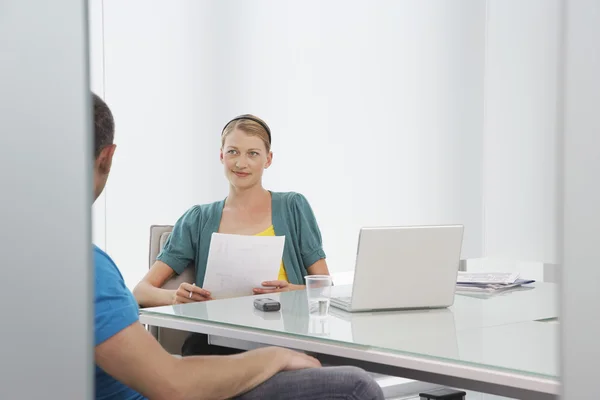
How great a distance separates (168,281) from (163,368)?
1400 millimetres

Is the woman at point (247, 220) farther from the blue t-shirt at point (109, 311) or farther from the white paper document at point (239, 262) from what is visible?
the blue t-shirt at point (109, 311)

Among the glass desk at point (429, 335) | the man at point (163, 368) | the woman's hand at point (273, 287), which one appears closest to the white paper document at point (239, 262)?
the woman's hand at point (273, 287)

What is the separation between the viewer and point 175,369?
4.33ft

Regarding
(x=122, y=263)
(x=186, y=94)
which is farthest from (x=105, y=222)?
(x=186, y=94)

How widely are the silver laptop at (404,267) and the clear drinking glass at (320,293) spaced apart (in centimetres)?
7

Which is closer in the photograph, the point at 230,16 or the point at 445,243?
the point at 445,243

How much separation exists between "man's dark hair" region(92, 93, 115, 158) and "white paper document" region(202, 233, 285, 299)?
106cm

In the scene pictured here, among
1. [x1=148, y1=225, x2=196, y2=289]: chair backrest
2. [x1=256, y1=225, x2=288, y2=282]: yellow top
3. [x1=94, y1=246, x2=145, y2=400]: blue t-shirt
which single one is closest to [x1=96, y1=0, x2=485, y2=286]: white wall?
[x1=148, y1=225, x2=196, y2=289]: chair backrest

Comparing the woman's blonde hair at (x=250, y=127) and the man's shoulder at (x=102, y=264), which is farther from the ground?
the woman's blonde hair at (x=250, y=127)

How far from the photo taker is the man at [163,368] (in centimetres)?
128

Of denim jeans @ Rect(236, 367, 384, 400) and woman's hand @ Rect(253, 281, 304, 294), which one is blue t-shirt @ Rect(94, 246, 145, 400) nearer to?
denim jeans @ Rect(236, 367, 384, 400)

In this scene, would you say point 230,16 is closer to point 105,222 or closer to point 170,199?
point 170,199

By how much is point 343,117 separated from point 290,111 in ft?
1.19

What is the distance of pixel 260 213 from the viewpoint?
2828mm
